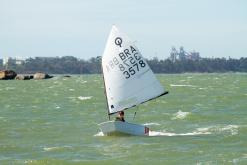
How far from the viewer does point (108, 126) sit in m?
28.1

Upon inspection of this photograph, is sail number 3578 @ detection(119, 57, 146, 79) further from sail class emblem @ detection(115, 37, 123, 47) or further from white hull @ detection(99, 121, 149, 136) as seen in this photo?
white hull @ detection(99, 121, 149, 136)

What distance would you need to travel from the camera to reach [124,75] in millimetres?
28922

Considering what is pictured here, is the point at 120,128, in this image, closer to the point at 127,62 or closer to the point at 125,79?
the point at 125,79

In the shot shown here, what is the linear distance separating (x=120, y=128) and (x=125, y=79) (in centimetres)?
225

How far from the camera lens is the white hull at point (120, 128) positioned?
28.0m

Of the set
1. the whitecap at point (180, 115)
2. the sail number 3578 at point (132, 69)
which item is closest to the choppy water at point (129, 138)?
the whitecap at point (180, 115)

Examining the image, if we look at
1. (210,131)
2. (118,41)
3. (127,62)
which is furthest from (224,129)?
(118,41)

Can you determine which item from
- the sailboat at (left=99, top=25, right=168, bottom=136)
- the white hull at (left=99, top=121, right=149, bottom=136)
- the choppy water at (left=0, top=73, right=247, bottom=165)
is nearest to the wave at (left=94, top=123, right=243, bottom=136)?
the choppy water at (left=0, top=73, right=247, bottom=165)

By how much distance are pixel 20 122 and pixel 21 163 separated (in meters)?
15.6

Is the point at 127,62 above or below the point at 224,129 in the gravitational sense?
above

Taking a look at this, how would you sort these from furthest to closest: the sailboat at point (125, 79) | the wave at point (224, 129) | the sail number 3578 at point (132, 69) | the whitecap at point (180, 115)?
the whitecap at point (180, 115) < the wave at point (224, 129) < the sail number 3578 at point (132, 69) < the sailboat at point (125, 79)

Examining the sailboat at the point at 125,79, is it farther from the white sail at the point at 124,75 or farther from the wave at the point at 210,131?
the wave at the point at 210,131

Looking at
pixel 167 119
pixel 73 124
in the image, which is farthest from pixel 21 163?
pixel 167 119

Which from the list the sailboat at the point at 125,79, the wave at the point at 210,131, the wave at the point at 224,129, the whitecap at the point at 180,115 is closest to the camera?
the sailboat at the point at 125,79
